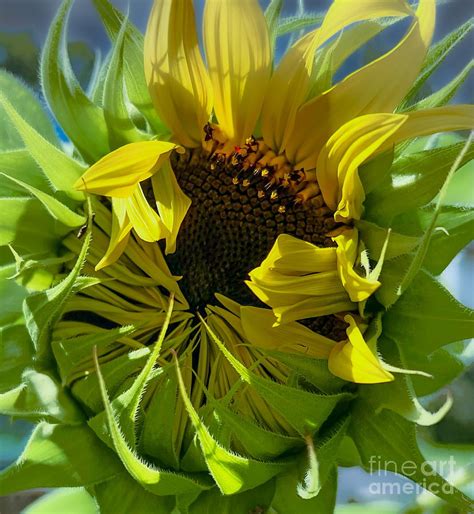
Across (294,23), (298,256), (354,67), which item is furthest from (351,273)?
(354,67)

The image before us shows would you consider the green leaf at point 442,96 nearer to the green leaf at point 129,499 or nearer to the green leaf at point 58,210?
the green leaf at point 58,210

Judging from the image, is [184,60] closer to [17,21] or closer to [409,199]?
[409,199]

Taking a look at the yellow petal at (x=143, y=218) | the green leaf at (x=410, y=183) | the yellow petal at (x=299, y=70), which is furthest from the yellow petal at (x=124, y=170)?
the green leaf at (x=410, y=183)

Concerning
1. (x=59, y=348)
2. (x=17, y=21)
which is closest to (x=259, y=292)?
(x=59, y=348)

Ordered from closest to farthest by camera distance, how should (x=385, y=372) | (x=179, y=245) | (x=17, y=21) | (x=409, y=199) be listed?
(x=385, y=372) → (x=409, y=199) → (x=179, y=245) → (x=17, y=21)

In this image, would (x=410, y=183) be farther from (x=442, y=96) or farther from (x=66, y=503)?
(x=66, y=503)

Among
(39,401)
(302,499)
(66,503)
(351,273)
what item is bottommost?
(66,503)

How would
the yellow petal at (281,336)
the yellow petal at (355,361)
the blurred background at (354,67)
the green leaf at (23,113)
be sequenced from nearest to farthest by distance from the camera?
the yellow petal at (355,361), the yellow petal at (281,336), the green leaf at (23,113), the blurred background at (354,67)
